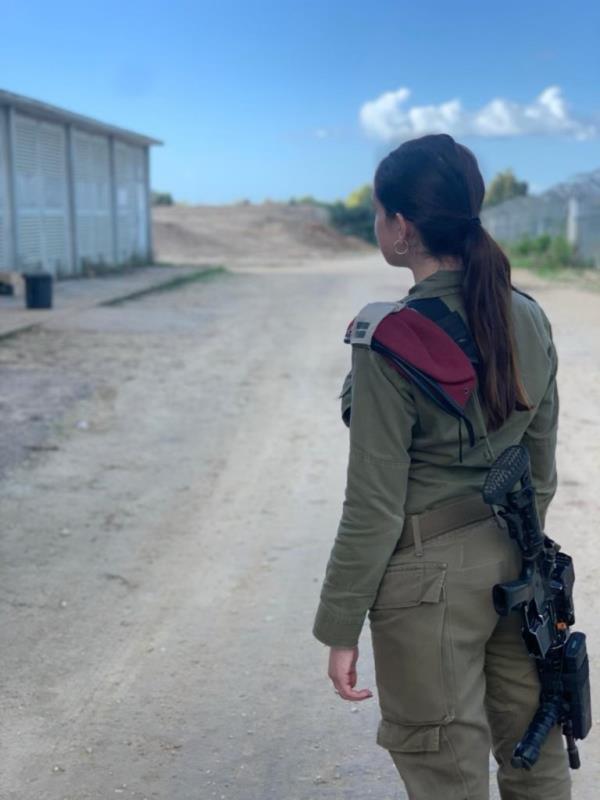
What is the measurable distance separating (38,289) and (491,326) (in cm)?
1563

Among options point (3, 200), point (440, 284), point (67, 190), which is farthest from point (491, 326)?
point (67, 190)

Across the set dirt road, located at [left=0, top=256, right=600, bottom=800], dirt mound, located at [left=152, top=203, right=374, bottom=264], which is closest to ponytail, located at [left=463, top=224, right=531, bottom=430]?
dirt road, located at [left=0, top=256, right=600, bottom=800]

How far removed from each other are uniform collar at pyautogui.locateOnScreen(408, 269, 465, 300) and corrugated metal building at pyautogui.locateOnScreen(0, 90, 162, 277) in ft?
63.3

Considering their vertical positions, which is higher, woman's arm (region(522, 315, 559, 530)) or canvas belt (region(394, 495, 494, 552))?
woman's arm (region(522, 315, 559, 530))

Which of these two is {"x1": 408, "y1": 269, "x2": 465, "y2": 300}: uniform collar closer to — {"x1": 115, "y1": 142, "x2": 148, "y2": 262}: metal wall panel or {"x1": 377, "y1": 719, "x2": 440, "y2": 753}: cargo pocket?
{"x1": 377, "y1": 719, "x2": 440, "y2": 753}: cargo pocket

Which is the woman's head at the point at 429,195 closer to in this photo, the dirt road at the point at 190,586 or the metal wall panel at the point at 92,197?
the dirt road at the point at 190,586

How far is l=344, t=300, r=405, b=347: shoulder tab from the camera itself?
79.9 inches

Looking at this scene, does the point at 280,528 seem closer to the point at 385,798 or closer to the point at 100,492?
the point at 100,492

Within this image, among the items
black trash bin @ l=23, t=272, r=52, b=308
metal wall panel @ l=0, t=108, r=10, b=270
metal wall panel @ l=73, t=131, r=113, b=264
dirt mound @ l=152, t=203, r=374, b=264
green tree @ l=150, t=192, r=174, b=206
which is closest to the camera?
black trash bin @ l=23, t=272, r=52, b=308

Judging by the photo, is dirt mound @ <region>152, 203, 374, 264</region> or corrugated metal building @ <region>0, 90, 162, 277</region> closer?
corrugated metal building @ <region>0, 90, 162, 277</region>

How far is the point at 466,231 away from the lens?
2.16 m

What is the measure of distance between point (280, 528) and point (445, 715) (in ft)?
12.2

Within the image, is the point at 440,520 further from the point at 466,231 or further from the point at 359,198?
the point at 359,198

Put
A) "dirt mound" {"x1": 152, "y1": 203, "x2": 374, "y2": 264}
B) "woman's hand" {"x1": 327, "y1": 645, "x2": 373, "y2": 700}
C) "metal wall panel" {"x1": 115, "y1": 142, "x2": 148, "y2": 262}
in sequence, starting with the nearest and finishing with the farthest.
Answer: "woman's hand" {"x1": 327, "y1": 645, "x2": 373, "y2": 700} < "metal wall panel" {"x1": 115, "y1": 142, "x2": 148, "y2": 262} < "dirt mound" {"x1": 152, "y1": 203, "x2": 374, "y2": 264}
